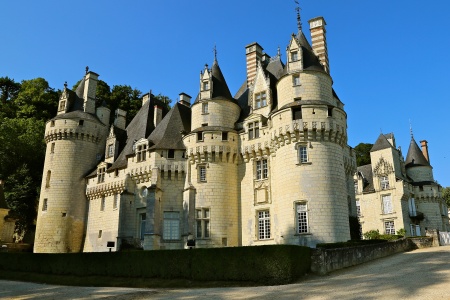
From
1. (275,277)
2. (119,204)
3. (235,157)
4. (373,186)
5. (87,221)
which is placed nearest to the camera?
(275,277)

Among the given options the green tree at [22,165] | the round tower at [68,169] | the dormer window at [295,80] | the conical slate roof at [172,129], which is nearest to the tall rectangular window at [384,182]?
the dormer window at [295,80]

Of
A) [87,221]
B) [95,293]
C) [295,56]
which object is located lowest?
[95,293]

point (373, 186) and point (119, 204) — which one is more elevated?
point (373, 186)

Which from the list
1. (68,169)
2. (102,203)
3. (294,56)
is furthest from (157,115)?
(294,56)

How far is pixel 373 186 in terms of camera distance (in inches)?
1567

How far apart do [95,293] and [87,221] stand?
59.5 ft

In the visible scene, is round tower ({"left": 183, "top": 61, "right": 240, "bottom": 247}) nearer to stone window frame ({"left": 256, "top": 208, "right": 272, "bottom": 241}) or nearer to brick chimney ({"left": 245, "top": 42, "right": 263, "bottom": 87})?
stone window frame ({"left": 256, "top": 208, "right": 272, "bottom": 241})

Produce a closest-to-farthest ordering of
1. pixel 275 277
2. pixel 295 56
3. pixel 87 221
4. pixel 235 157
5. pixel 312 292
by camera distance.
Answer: pixel 312 292 → pixel 275 277 → pixel 295 56 → pixel 235 157 → pixel 87 221

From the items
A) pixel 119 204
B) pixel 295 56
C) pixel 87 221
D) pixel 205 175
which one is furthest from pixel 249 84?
pixel 87 221

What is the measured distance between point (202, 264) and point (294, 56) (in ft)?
46.1

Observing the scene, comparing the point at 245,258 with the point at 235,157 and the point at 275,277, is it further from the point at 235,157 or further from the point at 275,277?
the point at 235,157

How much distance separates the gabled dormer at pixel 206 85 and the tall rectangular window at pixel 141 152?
18.3ft

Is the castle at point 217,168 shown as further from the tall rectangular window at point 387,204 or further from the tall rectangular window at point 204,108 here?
the tall rectangular window at point 387,204

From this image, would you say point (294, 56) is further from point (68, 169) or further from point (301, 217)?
point (68, 169)
